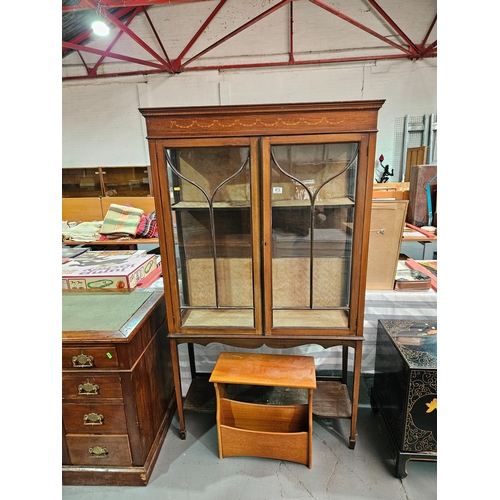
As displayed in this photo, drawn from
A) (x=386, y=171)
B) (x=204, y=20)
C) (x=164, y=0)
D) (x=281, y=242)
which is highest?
(x=204, y=20)

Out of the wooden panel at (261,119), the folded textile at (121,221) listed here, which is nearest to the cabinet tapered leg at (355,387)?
the wooden panel at (261,119)

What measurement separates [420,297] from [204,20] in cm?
513

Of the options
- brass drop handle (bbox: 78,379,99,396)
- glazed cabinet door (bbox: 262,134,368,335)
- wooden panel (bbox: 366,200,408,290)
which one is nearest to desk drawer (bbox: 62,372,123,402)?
brass drop handle (bbox: 78,379,99,396)

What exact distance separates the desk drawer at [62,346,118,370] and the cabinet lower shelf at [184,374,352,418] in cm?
62

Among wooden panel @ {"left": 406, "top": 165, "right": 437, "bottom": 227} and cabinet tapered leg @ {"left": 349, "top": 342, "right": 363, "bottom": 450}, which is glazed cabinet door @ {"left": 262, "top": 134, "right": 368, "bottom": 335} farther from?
wooden panel @ {"left": 406, "top": 165, "right": 437, "bottom": 227}

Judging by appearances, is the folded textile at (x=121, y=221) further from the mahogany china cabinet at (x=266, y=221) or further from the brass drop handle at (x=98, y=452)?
the brass drop handle at (x=98, y=452)

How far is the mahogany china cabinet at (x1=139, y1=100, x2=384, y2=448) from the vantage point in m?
1.25

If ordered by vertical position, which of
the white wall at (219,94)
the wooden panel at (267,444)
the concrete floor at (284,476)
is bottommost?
the concrete floor at (284,476)

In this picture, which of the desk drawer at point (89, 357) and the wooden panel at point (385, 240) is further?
the wooden panel at point (385, 240)

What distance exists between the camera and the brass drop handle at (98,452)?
1.43 metres

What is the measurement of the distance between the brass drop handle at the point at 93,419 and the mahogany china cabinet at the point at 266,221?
1.26ft

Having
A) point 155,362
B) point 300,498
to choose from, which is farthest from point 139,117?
point 300,498
